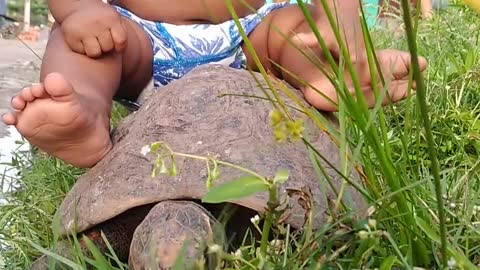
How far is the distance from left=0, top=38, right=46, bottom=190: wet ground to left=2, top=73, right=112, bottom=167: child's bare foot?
0.46 meters

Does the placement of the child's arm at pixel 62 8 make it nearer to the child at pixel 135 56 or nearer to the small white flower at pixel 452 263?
the child at pixel 135 56

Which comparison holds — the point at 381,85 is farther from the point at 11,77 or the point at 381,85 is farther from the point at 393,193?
the point at 11,77

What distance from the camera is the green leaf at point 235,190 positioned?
0.63 metres

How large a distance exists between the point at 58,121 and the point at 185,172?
0.55 ft

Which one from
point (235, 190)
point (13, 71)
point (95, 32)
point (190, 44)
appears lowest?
point (13, 71)

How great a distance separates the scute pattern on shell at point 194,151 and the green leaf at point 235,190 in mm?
248

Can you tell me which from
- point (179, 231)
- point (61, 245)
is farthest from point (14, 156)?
point (179, 231)

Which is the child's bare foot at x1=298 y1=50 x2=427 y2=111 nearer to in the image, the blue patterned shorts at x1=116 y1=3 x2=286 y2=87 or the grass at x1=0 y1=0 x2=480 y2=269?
the grass at x1=0 y1=0 x2=480 y2=269

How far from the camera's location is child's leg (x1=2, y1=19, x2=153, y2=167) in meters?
1.00

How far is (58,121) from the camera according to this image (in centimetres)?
100

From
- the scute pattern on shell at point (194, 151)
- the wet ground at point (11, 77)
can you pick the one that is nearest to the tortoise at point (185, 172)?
the scute pattern on shell at point (194, 151)

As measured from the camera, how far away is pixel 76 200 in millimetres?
1030

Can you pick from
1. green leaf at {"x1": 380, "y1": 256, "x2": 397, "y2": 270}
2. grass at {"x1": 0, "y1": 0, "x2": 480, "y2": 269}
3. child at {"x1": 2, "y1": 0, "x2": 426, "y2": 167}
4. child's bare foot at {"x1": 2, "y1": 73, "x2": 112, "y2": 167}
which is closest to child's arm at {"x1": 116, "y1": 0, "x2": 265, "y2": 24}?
child at {"x1": 2, "y1": 0, "x2": 426, "y2": 167}

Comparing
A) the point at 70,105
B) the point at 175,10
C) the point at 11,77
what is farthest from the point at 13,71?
the point at 70,105
